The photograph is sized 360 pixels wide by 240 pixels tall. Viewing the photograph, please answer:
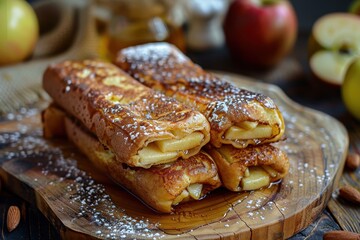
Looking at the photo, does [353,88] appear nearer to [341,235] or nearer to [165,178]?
Result: [341,235]

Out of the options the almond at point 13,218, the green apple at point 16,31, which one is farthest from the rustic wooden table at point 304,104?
the green apple at point 16,31

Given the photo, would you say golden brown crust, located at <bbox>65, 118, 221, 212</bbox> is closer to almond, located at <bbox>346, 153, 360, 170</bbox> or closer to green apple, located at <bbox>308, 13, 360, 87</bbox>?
almond, located at <bbox>346, 153, 360, 170</bbox>

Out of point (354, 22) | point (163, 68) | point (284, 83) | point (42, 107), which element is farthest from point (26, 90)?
point (354, 22)

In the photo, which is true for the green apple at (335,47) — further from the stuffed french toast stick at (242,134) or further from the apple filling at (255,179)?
the apple filling at (255,179)

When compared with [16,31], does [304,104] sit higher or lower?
lower

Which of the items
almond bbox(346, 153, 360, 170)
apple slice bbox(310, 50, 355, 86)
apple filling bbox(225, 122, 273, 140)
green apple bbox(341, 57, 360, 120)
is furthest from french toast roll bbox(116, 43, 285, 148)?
apple slice bbox(310, 50, 355, 86)

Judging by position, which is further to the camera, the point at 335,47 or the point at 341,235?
the point at 335,47

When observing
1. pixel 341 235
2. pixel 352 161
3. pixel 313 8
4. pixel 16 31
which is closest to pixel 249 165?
pixel 341 235
